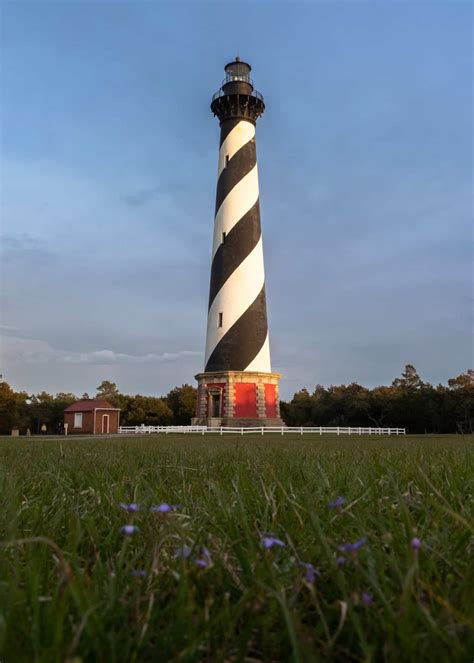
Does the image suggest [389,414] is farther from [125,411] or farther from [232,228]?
[125,411]

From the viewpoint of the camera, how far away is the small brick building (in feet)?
115

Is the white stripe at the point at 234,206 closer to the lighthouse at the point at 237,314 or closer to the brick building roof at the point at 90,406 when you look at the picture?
the lighthouse at the point at 237,314

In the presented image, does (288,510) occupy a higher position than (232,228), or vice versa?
(232,228)

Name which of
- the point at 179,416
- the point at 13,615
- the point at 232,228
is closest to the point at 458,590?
the point at 13,615

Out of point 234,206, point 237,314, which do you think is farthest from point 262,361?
point 234,206

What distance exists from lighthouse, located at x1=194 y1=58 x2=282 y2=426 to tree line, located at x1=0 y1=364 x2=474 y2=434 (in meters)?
8.59

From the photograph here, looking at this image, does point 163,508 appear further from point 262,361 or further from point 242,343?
point 262,361

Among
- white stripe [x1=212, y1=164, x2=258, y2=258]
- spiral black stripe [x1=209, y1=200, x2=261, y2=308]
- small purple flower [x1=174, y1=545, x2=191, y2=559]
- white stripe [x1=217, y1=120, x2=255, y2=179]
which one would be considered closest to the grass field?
small purple flower [x1=174, y1=545, x2=191, y2=559]

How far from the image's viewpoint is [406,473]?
2.67m

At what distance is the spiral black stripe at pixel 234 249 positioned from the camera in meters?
28.0

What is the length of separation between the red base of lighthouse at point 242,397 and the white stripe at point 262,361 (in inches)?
12.9

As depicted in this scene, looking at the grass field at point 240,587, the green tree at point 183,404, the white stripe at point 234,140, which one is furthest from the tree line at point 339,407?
the grass field at point 240,587

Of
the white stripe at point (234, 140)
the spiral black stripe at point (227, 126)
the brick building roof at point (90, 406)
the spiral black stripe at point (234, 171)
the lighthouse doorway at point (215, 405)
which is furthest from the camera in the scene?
the brick building roof at point (90, 406)

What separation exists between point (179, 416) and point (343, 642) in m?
54.6
